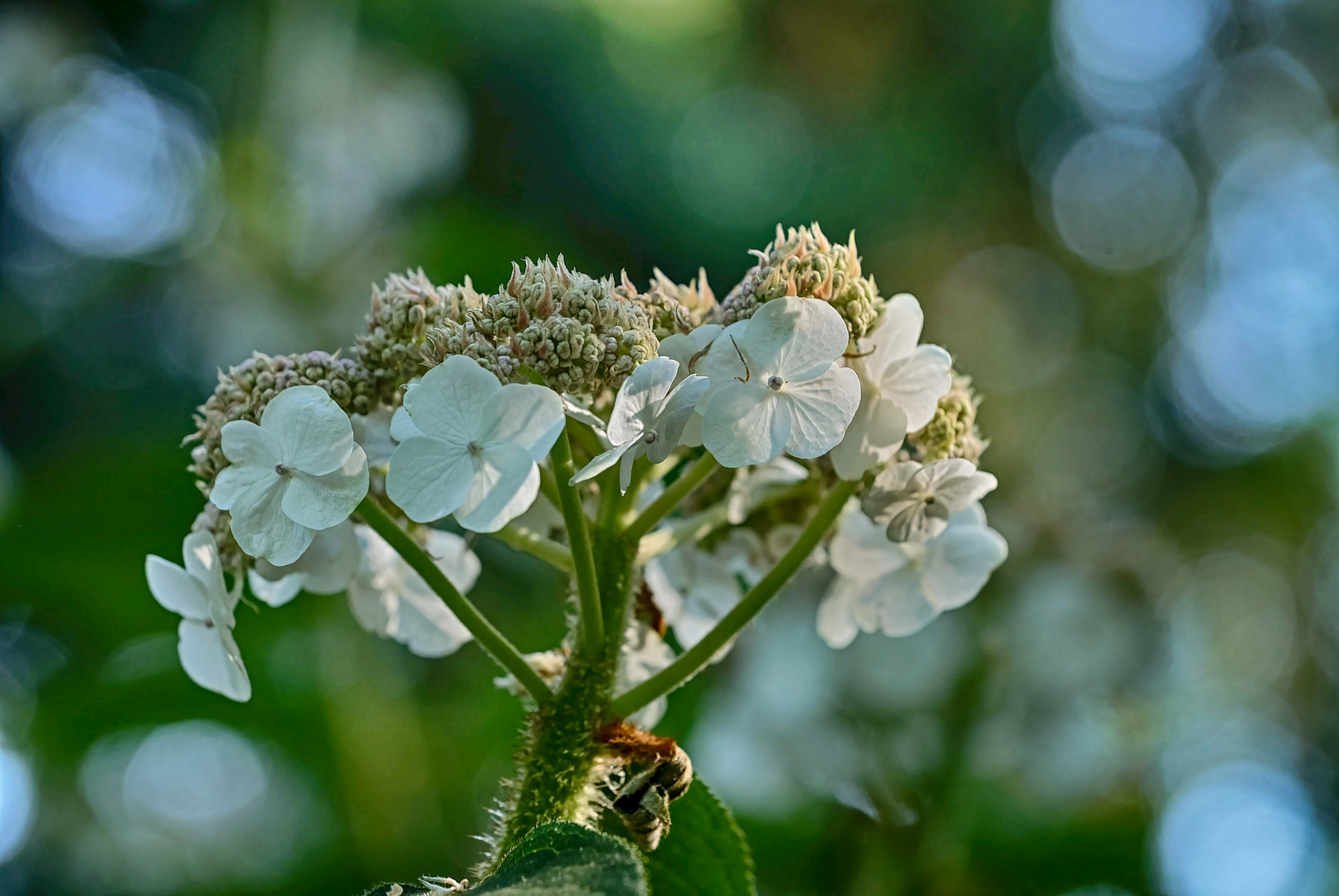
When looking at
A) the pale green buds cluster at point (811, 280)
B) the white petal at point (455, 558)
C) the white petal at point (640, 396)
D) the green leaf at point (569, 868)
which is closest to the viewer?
the green leaf at point (569, 868)

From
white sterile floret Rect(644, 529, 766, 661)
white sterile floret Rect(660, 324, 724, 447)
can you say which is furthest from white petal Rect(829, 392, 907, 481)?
white sterile floret Rect(644, 529, 766, 661)

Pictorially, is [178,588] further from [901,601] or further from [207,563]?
[901,601]

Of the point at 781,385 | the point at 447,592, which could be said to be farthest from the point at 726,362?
the point at 447,592

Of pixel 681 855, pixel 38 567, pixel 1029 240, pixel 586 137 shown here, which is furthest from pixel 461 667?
pixel 1029 240

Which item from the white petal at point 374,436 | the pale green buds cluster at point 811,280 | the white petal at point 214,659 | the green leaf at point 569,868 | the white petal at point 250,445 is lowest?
the green leaf at point 569,868

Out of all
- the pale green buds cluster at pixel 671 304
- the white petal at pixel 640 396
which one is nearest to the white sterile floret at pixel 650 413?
the white petal at pixel 640 396

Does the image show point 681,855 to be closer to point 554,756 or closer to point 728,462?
point 554,756

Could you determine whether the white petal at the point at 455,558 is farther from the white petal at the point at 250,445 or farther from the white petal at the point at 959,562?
the white petal at the point at 959,562

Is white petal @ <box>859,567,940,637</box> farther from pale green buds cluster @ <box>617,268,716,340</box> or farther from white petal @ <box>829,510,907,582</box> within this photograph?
pale green buds cluster @ <box>617,268,716,340</box>
